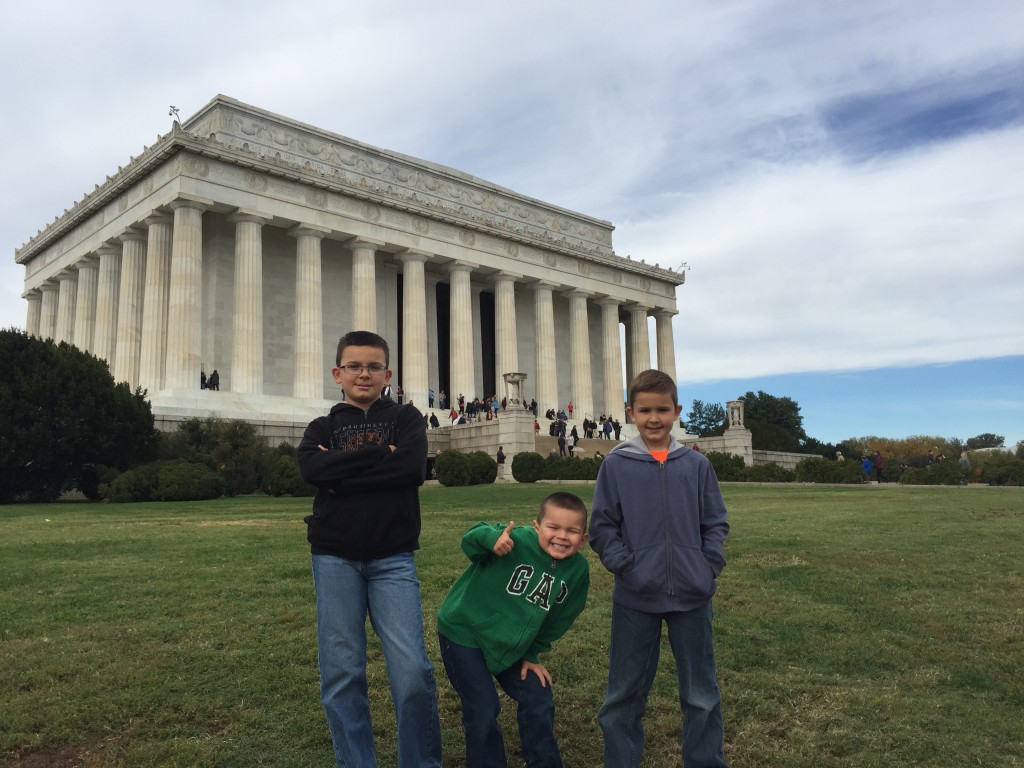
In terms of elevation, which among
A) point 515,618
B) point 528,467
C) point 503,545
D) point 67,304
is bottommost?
point 515,618

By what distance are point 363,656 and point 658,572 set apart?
162 cm

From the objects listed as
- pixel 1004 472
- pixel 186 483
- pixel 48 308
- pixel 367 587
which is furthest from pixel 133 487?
pixel 48 308

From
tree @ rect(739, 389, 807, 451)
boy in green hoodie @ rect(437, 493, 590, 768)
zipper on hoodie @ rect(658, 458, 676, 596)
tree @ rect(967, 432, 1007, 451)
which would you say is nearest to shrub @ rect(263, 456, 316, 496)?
boy in green hoodie @ rect(437, 493, 590, 768)

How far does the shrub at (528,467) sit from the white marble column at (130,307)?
21.4 meters

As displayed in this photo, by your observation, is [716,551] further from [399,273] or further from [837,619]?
[399,273]

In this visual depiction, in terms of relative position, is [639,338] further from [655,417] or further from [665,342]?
[655,417]

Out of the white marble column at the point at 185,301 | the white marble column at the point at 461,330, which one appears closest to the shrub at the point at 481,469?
the white marble column at the point at 185,301

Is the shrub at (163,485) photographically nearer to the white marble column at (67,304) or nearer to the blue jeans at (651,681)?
the blue jeans at (651,681)

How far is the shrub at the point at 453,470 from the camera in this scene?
31.1 meters

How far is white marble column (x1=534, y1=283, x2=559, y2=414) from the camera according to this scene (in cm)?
5622

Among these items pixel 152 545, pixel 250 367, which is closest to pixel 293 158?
pixel 250 367

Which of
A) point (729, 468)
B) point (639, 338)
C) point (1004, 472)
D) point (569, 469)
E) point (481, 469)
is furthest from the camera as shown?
point (639, 338)

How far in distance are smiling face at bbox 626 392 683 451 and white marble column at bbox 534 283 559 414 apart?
168 ft

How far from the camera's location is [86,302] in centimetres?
4950
